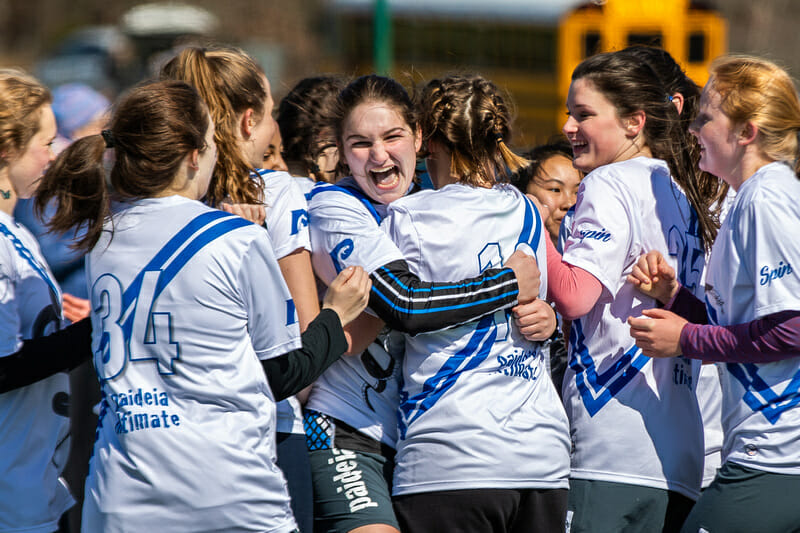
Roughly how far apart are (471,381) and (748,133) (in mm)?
1190

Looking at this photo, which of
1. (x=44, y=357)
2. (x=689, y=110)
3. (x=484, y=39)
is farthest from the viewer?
(x=484, y=39)

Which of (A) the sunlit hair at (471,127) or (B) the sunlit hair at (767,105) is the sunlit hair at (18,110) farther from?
(B) the sunlit hair at (767,105)

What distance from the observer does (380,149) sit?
10.6 ft

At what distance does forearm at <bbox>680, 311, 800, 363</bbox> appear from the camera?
2793mm

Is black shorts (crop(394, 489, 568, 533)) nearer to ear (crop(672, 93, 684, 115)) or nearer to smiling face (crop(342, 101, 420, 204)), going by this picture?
smiling face (crop(342, 101, 420, 204))

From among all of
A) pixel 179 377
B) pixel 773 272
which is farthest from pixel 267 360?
pixel 773 272

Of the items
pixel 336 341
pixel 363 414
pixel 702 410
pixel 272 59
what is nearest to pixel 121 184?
pixel 336 341

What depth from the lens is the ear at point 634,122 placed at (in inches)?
133

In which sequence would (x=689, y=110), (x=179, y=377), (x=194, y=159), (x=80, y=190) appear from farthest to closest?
(x=689, y=110) < (x=80, y=190) < (x=194, y=159) < (x=179, y=377)

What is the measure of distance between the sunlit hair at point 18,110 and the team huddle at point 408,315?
10 mm

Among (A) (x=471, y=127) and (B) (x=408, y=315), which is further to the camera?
(A) (x=471, y=127)

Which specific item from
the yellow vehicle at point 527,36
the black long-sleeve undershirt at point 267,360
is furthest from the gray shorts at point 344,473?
the yellow vehicle at point 527,36

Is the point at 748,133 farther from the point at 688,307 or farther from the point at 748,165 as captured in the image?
the point at 688,307

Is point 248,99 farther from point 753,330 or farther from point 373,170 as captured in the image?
point 753,330
